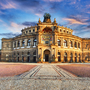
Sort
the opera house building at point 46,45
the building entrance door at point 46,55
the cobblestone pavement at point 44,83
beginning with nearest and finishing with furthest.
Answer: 1. the cobblestone pavement at point 44,83
2. the opera house building at point 46,45
3. the building entrance door at point 46,55

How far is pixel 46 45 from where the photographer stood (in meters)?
45.0

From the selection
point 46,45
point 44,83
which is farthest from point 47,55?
point 44,83

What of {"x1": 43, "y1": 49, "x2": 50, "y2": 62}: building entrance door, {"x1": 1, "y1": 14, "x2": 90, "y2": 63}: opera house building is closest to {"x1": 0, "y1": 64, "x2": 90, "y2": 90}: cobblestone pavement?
{"x1": 1, "y1": 14, "x2": 90, "y2": 63}: opera house building

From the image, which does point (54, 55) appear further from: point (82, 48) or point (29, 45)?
point (82, 48)

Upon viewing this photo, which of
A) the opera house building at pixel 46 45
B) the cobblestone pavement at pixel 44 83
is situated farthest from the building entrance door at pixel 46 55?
the cobblestone pavement at pixel 44 83

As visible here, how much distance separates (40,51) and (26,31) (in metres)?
21.7

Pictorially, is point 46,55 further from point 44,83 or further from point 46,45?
point 44,83

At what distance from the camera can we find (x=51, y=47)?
44.6 m

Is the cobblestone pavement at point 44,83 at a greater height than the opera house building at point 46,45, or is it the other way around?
the opera house building at point 46,45

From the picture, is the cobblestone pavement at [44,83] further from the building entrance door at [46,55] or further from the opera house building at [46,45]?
the building entrance door at [46,55]

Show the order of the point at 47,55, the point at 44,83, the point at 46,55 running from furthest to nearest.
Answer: the point at 47,55, the point at 46,55, the point at 44,83

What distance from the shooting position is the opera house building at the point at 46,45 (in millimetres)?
45594

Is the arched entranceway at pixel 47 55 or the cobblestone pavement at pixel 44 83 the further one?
the arched entranceway at pixel 47 55

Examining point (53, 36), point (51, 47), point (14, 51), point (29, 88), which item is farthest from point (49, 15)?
point (29, 88)
